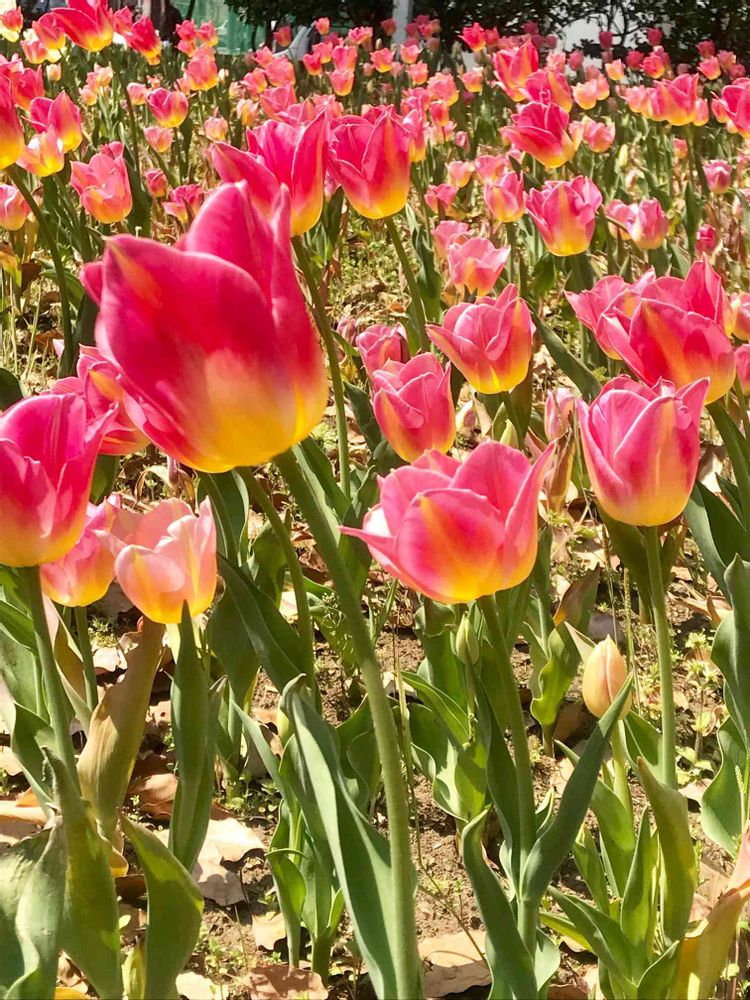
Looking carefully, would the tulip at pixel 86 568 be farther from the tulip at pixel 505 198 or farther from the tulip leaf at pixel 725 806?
the tulip at pixel 505 198

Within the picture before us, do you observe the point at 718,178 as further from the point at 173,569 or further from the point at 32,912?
the point at 32,912

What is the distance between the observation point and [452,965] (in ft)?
4.28

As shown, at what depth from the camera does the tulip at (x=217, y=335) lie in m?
Result: 0.63

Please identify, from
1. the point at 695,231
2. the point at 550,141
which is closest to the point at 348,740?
the point at 550,141

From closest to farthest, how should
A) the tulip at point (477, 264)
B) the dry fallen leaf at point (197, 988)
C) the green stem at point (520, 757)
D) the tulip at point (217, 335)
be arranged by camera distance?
1. the tulip at point (217, 335)
2. the green stem at point (520, 757)
3. the dry fallen leaf at point (197, 988)
4. the tulip at point (477, 264)

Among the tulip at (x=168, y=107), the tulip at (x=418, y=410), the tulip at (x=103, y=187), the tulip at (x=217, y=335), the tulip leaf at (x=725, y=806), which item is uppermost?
the tulip at (x=168, y=107)

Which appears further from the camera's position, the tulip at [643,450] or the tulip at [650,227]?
the tulip at [650,227]

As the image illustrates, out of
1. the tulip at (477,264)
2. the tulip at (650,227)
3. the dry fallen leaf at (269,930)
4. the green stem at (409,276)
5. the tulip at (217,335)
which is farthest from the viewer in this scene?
the tulip at (650,227)

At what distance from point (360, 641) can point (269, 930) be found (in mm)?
798

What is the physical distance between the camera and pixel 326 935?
1.26 meters

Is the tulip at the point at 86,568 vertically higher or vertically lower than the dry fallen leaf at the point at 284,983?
higher

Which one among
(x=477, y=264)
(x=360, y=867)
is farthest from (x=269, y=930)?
(x=477, y=264)

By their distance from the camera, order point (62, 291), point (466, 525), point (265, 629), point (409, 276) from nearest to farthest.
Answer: point (466, 525), point (265, 629), point (409, 276), point (62, 291)

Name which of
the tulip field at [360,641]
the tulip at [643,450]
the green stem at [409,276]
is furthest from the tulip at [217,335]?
the green stem at [409,276]
